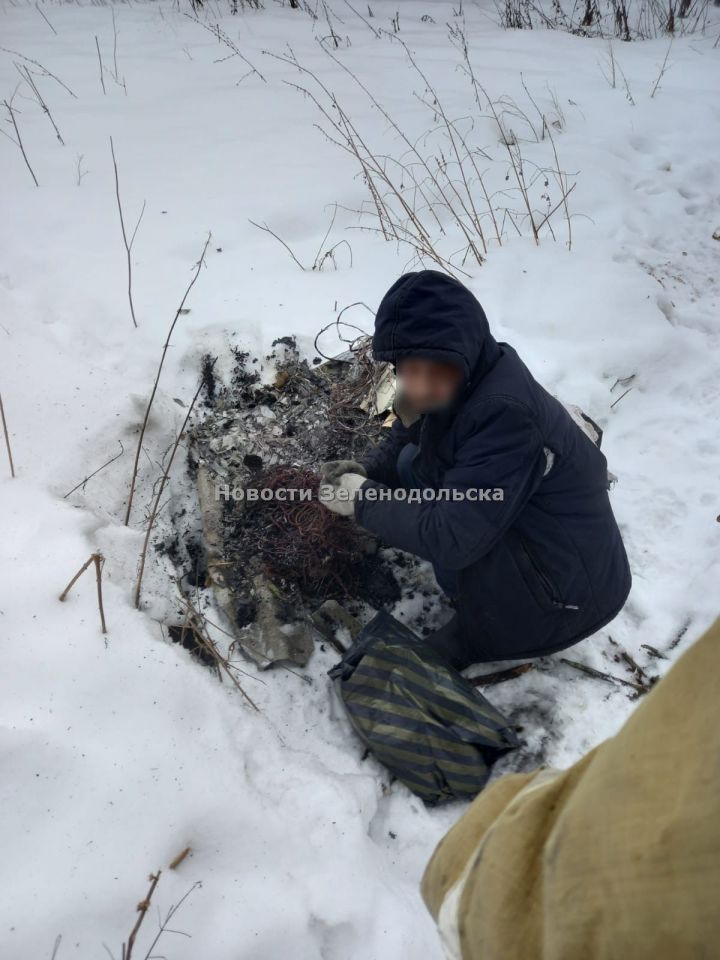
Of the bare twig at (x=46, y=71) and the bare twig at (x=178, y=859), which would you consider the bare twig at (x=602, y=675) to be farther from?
the bare twig at (x=46, y=71)

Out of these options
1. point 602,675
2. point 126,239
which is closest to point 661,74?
point 126,239

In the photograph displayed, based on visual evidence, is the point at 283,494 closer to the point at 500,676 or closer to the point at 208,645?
the point at 208,645

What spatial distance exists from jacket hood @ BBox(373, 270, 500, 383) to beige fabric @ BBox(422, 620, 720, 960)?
107 centimetres

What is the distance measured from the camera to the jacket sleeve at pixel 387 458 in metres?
2.24

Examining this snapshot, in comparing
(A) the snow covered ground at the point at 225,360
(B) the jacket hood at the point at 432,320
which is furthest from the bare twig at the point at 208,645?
(B) the jacket hood at the point at 432,320

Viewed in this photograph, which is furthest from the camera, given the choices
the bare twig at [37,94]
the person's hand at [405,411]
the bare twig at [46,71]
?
the bare twig at [46,71]

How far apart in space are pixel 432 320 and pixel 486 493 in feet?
1.56

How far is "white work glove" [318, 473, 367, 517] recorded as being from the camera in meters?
2.08

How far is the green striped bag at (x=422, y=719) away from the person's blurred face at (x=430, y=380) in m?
0.78

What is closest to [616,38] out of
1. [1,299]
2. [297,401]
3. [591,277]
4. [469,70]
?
[469,70]

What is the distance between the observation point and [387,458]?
2260mm

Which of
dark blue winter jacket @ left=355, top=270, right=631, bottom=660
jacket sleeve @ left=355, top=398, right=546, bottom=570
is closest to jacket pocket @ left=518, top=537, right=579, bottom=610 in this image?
dark blue winter jacket @ left=355, top=270, right=631, bottom=660

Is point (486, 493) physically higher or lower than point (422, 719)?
higher

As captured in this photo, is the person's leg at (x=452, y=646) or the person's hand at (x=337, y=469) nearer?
the person's leg at (x=452, y=646)
